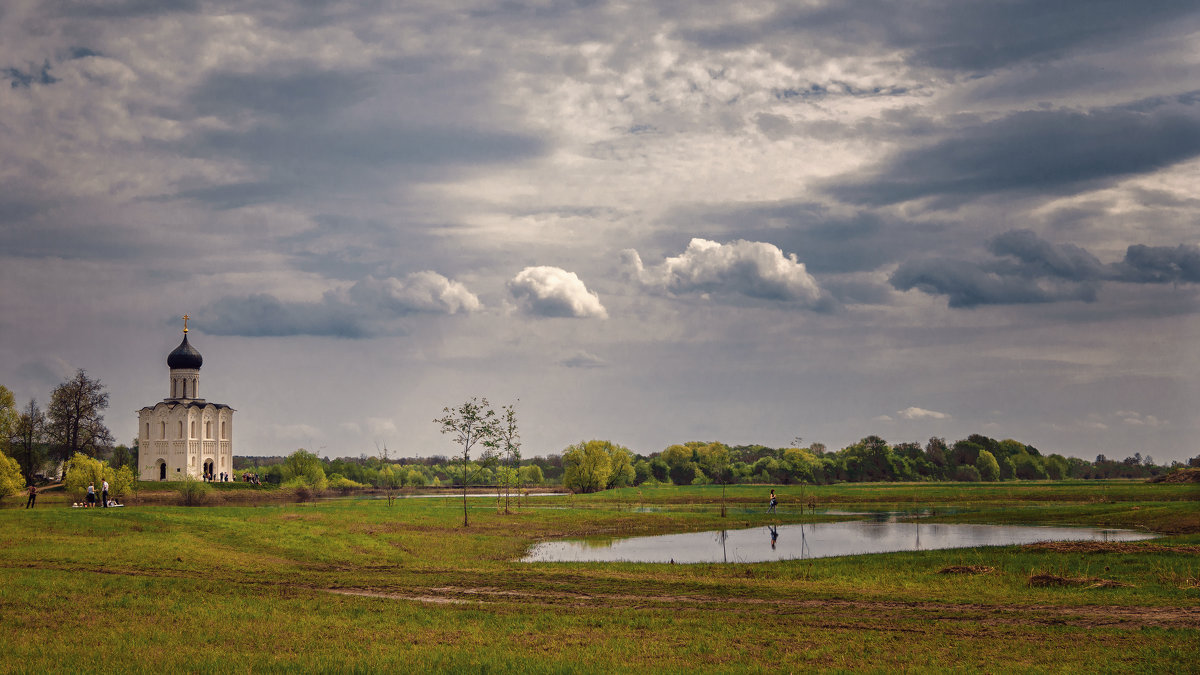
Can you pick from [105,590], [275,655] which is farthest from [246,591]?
[275,655]

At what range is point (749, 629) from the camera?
22656 millimetres

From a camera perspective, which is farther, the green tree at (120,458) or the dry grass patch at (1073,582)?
the green tree at (120,458)

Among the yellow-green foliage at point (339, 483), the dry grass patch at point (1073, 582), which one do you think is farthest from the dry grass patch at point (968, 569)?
the yellow-green foliage at point (339, 483)

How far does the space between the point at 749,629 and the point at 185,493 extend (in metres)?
87.2

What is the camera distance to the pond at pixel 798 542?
4675 centimetres

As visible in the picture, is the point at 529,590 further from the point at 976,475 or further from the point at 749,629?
the point at 976,475

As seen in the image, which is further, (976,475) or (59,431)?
(976,475)

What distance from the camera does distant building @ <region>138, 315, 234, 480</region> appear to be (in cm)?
12731

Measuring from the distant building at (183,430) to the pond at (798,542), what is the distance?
93.6 m

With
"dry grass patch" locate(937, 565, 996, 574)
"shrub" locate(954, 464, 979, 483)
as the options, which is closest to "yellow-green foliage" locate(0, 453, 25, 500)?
"dry grass patch" locate(937, 565, 996, 574)

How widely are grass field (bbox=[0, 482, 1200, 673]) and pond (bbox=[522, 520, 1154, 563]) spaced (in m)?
5.90

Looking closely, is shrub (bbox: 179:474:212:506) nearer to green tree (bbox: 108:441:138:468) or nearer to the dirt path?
green tree (bbox: 108:441:138:468)

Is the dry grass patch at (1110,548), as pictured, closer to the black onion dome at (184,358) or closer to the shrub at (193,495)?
the shrub at (193,495)

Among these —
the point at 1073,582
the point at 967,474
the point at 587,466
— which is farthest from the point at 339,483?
the point at 967,474
